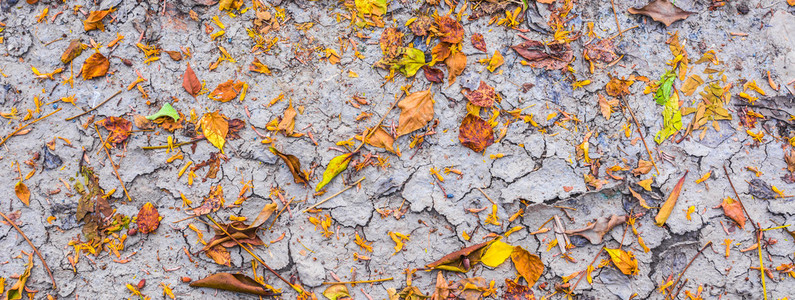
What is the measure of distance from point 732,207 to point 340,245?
156cm

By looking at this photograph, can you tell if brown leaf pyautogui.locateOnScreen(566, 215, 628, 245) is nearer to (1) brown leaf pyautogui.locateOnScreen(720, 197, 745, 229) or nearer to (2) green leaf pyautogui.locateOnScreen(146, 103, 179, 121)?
(1) brown leaf pyautogui.locateOnScreen(720, 197, 745, 229)

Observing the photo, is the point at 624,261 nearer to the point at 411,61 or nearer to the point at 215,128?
the point at 411,61

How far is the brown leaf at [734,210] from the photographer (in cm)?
163

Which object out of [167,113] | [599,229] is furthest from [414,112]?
[167,113]

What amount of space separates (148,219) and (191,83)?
1.85ft

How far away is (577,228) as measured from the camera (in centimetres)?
165

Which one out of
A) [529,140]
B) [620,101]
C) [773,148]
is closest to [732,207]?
[773,148]

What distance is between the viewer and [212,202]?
1.64 m

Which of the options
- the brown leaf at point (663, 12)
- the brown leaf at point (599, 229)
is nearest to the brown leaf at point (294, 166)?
the brown leaf at point (599, 229)

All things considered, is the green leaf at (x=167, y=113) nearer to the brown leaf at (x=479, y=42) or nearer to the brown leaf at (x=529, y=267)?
the brown leaf at (x=479, y=42)

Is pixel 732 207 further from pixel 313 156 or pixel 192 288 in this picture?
pixel 192 288

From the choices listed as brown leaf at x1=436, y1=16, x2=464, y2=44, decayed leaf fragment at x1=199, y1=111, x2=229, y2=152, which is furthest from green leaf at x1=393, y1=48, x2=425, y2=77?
decayed leaf fragment at x1=199, y1=111, x2=229, y2=152

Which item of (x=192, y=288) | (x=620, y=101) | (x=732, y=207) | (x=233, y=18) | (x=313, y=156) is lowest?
(x=192, y=288)

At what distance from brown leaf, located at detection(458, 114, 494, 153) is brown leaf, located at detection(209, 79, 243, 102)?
933 millimetres
